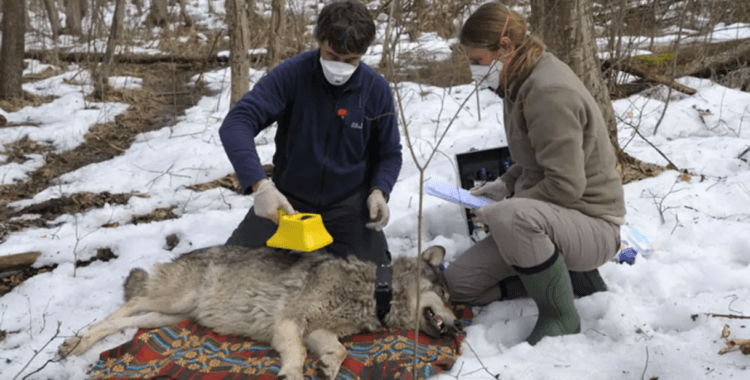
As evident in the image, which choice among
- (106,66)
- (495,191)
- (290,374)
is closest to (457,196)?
(495,191)

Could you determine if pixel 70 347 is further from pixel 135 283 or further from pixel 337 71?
pixel 337 71

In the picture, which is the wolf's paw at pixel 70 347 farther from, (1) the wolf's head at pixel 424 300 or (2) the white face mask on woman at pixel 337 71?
(2) the white face mask on woman at pixel 337 71

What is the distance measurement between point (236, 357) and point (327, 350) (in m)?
0.55

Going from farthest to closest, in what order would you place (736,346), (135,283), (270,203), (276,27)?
(276,27)
(135,283)
(270,203)
(736,346)

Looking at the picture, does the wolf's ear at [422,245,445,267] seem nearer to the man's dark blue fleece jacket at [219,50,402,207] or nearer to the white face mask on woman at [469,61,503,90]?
the man's dark blue fleece jacket at [219,50,402,207]

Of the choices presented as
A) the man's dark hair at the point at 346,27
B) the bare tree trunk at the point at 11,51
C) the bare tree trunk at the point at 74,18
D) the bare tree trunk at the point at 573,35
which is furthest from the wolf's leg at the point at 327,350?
the bare tree trunk at the point at 74,18

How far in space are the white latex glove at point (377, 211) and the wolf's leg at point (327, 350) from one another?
80cm

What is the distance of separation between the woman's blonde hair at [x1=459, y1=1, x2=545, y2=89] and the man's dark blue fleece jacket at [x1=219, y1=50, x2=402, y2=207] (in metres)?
0.82

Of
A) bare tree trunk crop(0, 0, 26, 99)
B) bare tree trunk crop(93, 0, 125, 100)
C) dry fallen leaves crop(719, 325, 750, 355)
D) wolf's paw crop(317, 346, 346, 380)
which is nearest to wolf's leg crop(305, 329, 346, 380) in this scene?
wolf's paw crop(317, 346, 346, 380)

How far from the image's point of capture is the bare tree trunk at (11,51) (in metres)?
8.52

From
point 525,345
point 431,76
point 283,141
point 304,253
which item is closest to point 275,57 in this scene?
point 431,76

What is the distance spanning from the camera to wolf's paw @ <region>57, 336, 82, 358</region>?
2.96 metres

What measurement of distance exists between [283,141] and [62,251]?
1.92 m

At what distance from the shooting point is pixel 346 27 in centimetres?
321
